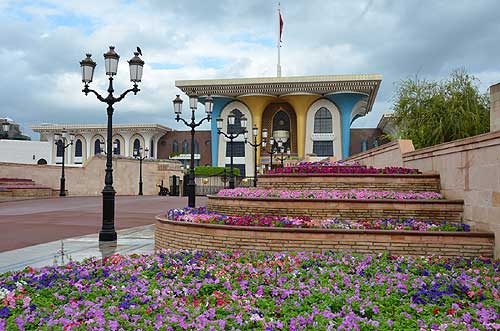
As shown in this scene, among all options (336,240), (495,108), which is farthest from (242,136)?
(336,240)

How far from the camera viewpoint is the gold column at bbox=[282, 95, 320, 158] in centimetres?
6084

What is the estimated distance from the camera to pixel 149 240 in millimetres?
12461

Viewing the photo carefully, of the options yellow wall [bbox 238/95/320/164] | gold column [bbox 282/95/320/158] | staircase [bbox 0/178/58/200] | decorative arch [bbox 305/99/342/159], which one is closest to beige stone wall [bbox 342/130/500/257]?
staircase [bbox 0/178/58/200]

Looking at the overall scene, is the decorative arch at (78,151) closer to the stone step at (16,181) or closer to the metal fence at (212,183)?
the metal fence at (212,183)

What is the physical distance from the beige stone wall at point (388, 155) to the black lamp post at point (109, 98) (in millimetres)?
10104

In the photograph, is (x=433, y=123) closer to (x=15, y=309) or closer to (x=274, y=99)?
(x=15, y=309)

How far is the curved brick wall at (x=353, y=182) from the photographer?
12.5m

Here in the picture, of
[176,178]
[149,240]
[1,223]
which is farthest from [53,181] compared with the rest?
[149,240]

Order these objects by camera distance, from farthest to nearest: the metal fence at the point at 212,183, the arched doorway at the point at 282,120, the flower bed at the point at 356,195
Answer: the arched doorway at the point at 282,120, the metal fence at the point at 212,183, the flower bed at the point at 356,195

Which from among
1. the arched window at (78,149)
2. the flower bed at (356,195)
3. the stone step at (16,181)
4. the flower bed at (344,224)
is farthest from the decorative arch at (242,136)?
the flower bed at (344,224)

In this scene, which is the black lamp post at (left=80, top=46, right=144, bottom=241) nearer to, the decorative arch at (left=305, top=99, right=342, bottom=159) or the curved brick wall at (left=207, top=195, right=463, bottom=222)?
the curved brick wall at (left=207, top=195, right=463, bottom=222)

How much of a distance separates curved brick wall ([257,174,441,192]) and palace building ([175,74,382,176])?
135 ft

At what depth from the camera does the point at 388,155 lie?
757 inches

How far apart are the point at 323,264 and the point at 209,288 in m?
2.18
